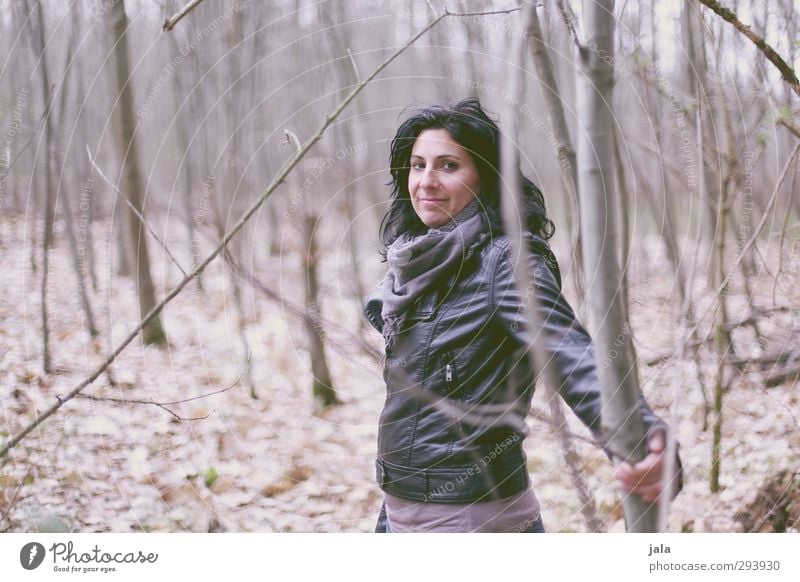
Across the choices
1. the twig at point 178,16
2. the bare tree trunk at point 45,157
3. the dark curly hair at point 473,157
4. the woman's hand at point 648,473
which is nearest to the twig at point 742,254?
the woman's hand at point 648,473

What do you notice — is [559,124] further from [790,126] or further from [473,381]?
[790,126]

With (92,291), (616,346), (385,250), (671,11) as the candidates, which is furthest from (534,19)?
(92,291)

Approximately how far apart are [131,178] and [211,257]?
0.79ft

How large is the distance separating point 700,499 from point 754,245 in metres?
0.58

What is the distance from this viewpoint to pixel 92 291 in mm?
1443

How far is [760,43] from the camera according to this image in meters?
1.29

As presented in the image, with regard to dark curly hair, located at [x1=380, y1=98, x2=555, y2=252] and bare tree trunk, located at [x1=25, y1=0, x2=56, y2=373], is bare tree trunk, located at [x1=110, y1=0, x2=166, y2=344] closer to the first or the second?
bare tree trunk, located at [x1=25, y1=0, x2=56, y2=373]

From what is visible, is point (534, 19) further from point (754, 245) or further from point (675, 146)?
point (754, 245)

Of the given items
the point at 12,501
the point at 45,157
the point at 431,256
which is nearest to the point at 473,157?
the point at 431,256

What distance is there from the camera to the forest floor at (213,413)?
1410 millimetres

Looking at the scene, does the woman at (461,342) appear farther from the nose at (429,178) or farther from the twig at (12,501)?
the twig at (12,501)

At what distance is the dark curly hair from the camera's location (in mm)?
1238

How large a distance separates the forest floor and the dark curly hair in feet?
0.42
